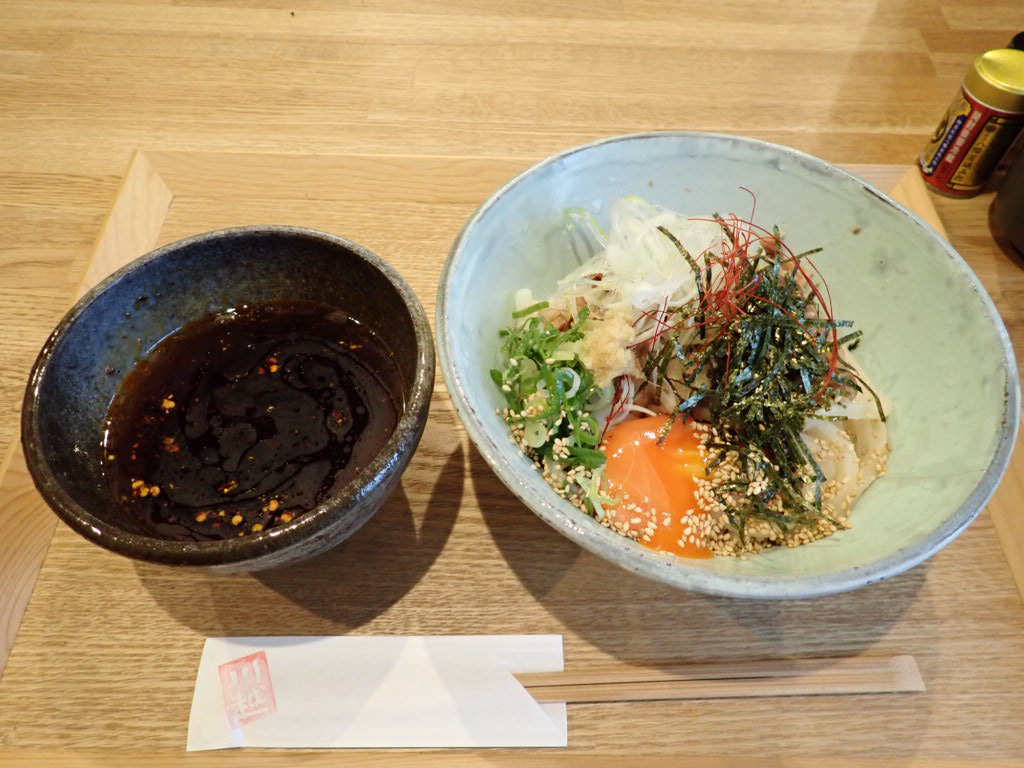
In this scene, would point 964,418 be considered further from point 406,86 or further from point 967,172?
point 406,86

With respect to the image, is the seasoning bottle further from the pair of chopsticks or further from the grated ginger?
the pair of chopsticks

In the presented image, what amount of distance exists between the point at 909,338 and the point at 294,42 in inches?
85.9

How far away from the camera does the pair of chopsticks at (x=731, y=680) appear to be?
109cm

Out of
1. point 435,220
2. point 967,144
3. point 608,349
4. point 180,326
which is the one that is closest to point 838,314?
point 608,349

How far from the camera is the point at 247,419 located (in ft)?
3.82

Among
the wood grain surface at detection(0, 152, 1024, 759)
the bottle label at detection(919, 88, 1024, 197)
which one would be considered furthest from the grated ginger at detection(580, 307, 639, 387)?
the bottle label at detection(919, 88, 1024, 197)

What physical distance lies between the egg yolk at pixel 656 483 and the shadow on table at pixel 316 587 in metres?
0.36

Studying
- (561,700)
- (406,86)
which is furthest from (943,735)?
(406,86)

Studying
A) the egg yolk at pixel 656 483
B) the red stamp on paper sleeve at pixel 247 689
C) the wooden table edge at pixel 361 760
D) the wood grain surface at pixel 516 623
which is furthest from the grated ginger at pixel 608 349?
the red stamp on paper sleeve at pixel 247 689

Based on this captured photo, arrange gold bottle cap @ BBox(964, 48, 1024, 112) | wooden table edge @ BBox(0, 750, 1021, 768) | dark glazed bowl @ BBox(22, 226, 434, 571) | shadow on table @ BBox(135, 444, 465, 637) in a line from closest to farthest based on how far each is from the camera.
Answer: dark glazed bowl @ BBox(22, 226, 434, 571)
wooden table edge @ BBox(0, 750, 1021, 768)
shadow on table @ BBox(135, 444, 465, 637)
gold bottle cap @ BBox(964, 48, 1024, 112)

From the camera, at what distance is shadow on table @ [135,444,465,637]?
3.74 feet

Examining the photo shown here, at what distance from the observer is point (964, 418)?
1.12m

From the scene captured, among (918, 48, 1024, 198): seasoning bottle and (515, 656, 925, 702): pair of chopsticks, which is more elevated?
(918, 48, 1024, 198): seasoning bottle

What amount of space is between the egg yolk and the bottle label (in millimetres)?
1328
